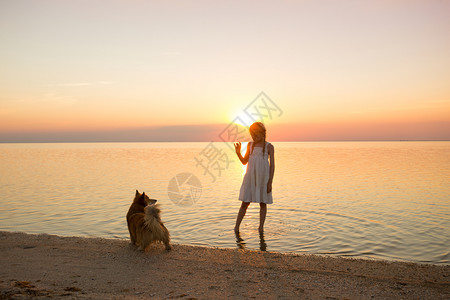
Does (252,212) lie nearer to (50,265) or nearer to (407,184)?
(50,265)

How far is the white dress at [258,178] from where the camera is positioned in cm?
763

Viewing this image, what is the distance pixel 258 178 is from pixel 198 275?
10.7ft

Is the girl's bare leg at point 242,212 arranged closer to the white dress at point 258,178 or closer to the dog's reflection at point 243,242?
the dog's reflection at point 243,242

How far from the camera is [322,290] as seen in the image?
444 cm

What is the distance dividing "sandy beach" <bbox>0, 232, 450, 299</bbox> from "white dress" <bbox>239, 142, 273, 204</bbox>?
1.57 meters

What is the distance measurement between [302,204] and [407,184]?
29.8ft

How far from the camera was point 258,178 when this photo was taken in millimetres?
7648

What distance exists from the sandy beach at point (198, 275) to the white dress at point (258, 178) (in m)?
1.57

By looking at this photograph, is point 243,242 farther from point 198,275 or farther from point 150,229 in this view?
point 198,275

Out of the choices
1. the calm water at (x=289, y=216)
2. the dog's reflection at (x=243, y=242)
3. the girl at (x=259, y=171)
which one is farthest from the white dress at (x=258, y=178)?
the calm water at (x=289, y=216)

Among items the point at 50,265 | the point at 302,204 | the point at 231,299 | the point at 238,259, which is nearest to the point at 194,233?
the point at 238,259

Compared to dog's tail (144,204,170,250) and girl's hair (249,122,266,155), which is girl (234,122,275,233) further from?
dog's tail (144,204,170,250)

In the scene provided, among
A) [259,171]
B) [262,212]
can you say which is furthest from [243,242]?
[259,171]

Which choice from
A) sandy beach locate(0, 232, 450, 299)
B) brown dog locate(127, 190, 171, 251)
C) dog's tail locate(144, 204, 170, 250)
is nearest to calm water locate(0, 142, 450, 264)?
sandy beach locate(0, 232, 450, 299)
